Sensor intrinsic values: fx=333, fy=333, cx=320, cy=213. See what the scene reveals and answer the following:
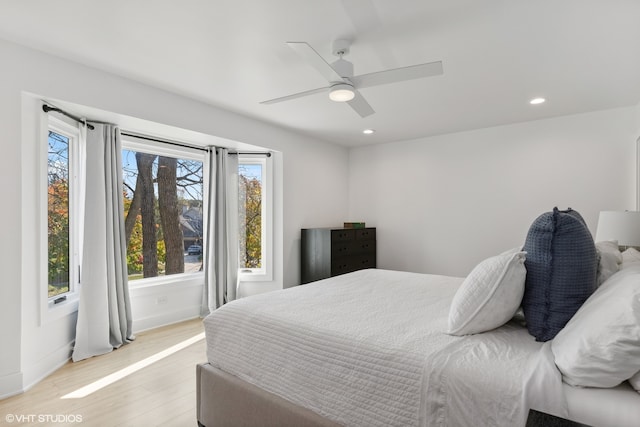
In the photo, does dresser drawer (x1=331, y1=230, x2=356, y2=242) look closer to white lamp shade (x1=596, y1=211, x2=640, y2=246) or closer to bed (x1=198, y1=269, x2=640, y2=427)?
bed (x1=198, y1=269, x2=640, y2=427)

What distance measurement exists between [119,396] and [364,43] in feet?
9.77

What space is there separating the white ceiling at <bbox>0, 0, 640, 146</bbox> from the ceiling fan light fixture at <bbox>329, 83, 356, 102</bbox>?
32 cm

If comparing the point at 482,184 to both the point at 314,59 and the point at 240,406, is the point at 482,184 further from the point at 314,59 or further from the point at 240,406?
the point at 240,406

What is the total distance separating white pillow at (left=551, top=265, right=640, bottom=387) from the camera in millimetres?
937

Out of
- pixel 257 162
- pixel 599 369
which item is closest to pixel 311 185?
pixel 257 162

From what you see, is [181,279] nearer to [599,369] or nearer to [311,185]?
[311,185]

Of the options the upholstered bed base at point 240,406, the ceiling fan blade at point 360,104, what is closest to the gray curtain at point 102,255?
the upholstered bed base at point 240,406

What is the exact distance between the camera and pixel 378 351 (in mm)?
1354

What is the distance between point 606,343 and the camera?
960 millimetres

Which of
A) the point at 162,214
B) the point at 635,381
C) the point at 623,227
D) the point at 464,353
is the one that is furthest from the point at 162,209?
the point at 623,227

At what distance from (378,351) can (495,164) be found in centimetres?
393

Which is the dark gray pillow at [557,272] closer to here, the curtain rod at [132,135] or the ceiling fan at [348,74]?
the ceiling fan at [348,74]

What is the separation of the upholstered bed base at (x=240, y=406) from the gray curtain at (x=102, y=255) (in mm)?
1769

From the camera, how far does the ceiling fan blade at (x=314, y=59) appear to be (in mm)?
1827
